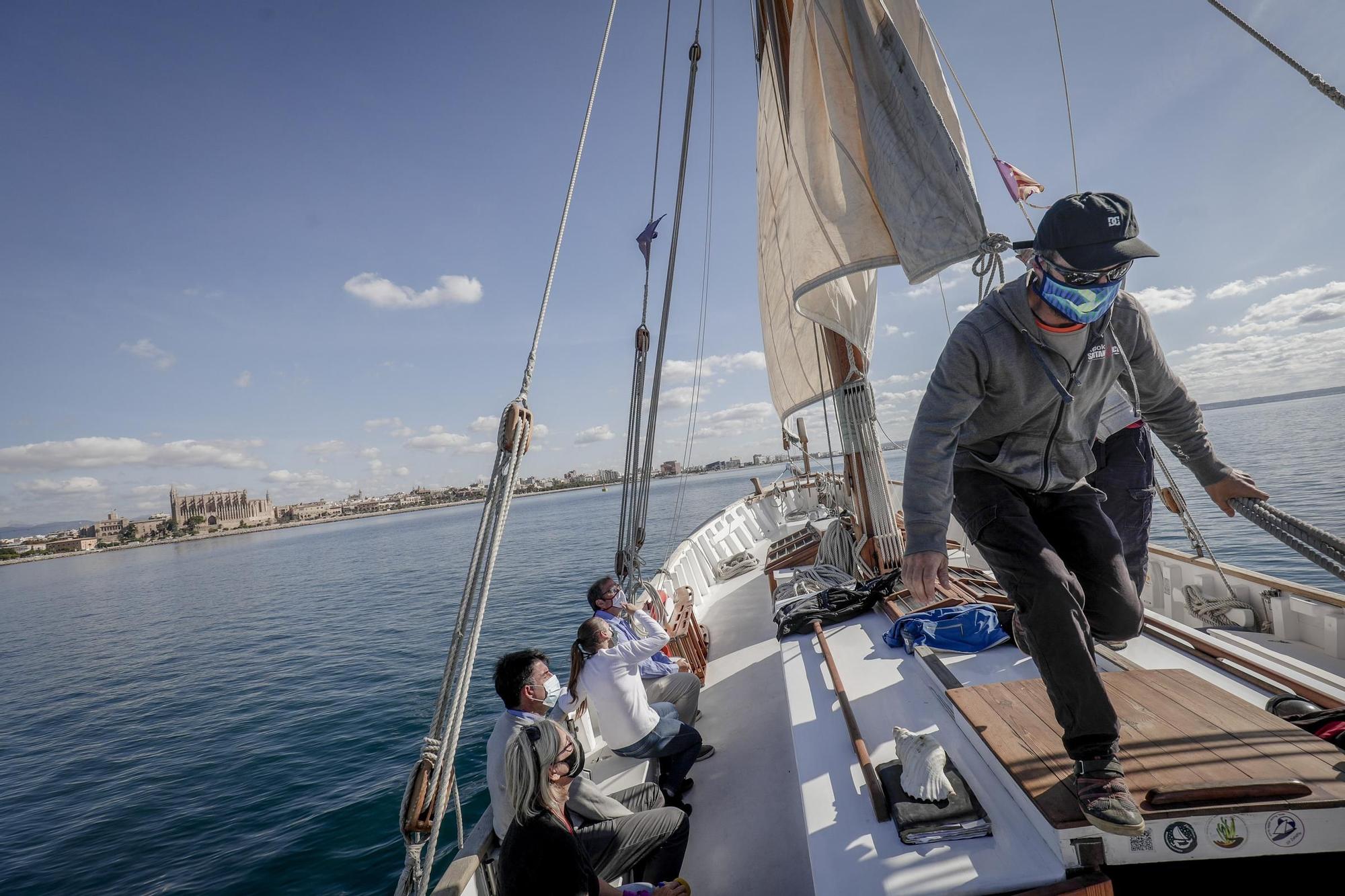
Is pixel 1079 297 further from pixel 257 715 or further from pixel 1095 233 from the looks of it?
pixel 257 715

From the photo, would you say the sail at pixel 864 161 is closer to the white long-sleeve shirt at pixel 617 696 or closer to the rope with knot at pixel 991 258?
the rope with knot at pixel 991 258

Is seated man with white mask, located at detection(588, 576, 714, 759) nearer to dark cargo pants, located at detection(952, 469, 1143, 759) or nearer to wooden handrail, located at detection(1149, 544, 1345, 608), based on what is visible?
dark cargo pants, located at detection(952, 469, 1143, 759)

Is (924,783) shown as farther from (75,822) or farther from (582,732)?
(75,822)

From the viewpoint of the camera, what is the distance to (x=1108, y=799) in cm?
158

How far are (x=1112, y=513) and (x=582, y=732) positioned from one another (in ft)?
10.7

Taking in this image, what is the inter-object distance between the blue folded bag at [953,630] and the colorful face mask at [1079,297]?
84.1 inches

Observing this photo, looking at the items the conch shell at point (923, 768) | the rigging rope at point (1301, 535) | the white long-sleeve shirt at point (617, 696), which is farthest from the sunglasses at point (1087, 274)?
the white long-sleeve shirt at point (617, 696)

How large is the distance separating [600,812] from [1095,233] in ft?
9.43

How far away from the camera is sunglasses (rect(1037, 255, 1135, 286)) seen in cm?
168

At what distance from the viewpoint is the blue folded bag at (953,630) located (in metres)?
3.30

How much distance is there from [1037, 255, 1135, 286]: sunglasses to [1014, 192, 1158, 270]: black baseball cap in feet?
0.05

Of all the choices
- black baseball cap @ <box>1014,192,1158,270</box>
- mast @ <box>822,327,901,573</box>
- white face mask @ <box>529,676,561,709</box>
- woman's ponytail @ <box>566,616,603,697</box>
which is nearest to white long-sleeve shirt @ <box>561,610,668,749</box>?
woman's ponytail @ <box>566,616,603,697</box>

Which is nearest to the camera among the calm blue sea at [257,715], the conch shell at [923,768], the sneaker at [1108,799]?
the sneaker at [1108,799]

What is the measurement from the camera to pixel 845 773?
2428mm
